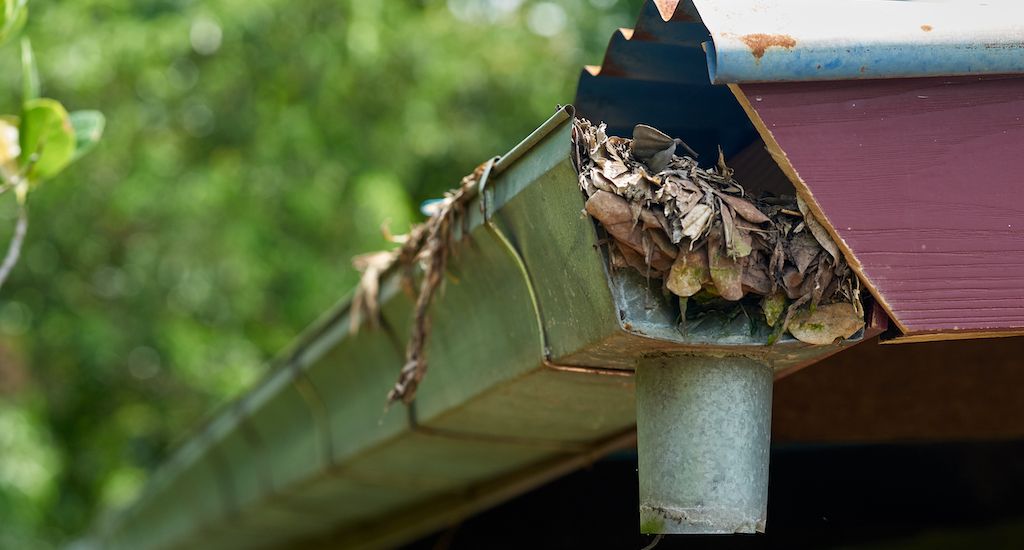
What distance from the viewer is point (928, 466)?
440 centimetres

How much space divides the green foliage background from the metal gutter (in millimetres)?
7200

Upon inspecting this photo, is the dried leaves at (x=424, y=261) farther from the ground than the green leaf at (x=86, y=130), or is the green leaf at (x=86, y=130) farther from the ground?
the green leaf at (x=86, y=130)

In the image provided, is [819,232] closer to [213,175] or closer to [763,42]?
[763,42]

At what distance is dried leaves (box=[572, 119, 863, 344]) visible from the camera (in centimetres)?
160

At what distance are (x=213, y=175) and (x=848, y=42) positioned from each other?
7650 millimetres

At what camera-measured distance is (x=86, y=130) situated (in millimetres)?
3000

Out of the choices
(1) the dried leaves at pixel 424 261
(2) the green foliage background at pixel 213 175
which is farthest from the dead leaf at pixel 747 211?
(2) the green foliage background at pixel 213 175

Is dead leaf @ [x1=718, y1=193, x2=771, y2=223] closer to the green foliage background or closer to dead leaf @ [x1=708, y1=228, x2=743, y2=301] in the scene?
dead leaf @ [x1=708, y1=228, x2=743, y2=301]

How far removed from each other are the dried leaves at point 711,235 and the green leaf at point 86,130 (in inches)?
66.5

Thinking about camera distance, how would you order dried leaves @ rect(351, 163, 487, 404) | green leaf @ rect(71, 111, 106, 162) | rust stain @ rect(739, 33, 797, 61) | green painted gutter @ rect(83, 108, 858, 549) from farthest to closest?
1. green leaf @ rect(71, 111, 106, 162)
2. dried leaves @ rect(351, 163, 487, 404)
3. green painted gutter @ rect(83, 108, 858, 549)
4. rust stain @ rect(739, 33, 797, 61)

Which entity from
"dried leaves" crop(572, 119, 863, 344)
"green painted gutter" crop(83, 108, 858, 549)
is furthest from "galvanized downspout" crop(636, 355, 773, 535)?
"dried leaves" crop(572, 119, 863, 344)

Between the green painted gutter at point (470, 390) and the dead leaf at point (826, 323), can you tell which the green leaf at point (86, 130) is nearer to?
the green painted gutter at point (470, 390)

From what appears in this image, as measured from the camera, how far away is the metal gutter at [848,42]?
1565mm

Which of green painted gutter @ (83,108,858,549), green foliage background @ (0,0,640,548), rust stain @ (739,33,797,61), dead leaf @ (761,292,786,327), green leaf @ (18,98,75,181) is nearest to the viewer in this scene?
rust stain @ (739,33,797,61)
